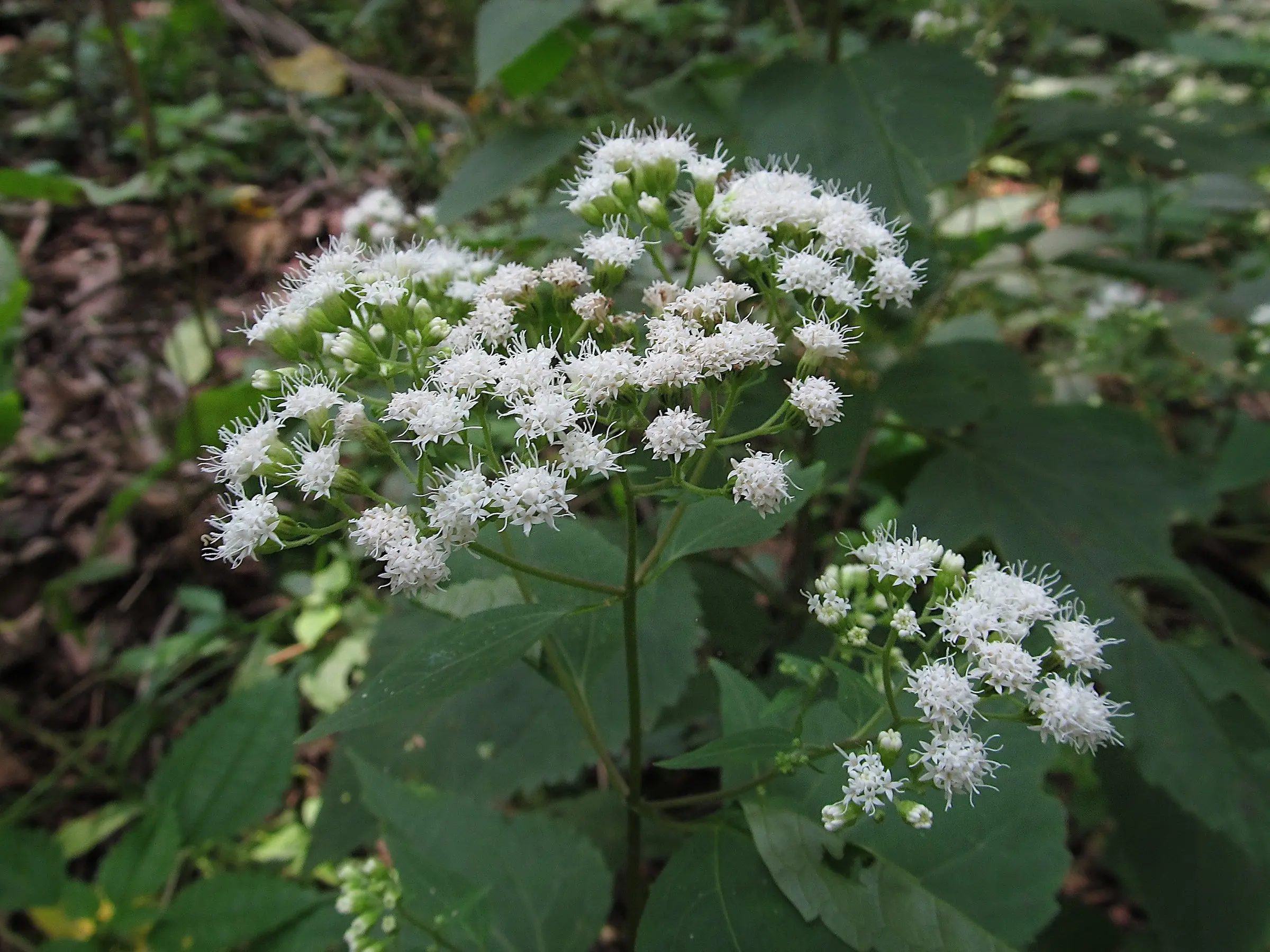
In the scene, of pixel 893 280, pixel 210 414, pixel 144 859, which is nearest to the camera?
pixel 893 280

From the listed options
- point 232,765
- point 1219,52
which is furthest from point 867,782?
point 1219,52

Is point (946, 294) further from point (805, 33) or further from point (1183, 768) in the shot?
point (1183, 768)

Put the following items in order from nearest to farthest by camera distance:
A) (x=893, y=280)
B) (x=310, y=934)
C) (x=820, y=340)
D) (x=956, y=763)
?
(x=956, y=763)
(x=820, y=340)
(x=893, y=280)
(x=310, y=934)

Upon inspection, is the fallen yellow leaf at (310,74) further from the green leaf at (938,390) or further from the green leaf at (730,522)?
the green leaf at (730,522)

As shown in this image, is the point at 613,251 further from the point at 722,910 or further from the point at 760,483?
the point at 722,910

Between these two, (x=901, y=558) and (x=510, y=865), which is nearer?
(x=901, y=558)

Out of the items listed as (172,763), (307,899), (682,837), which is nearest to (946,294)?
(682,837)

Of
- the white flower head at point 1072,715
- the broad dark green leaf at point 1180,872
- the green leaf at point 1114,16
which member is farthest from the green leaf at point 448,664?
the green leaf at point 1114,16
